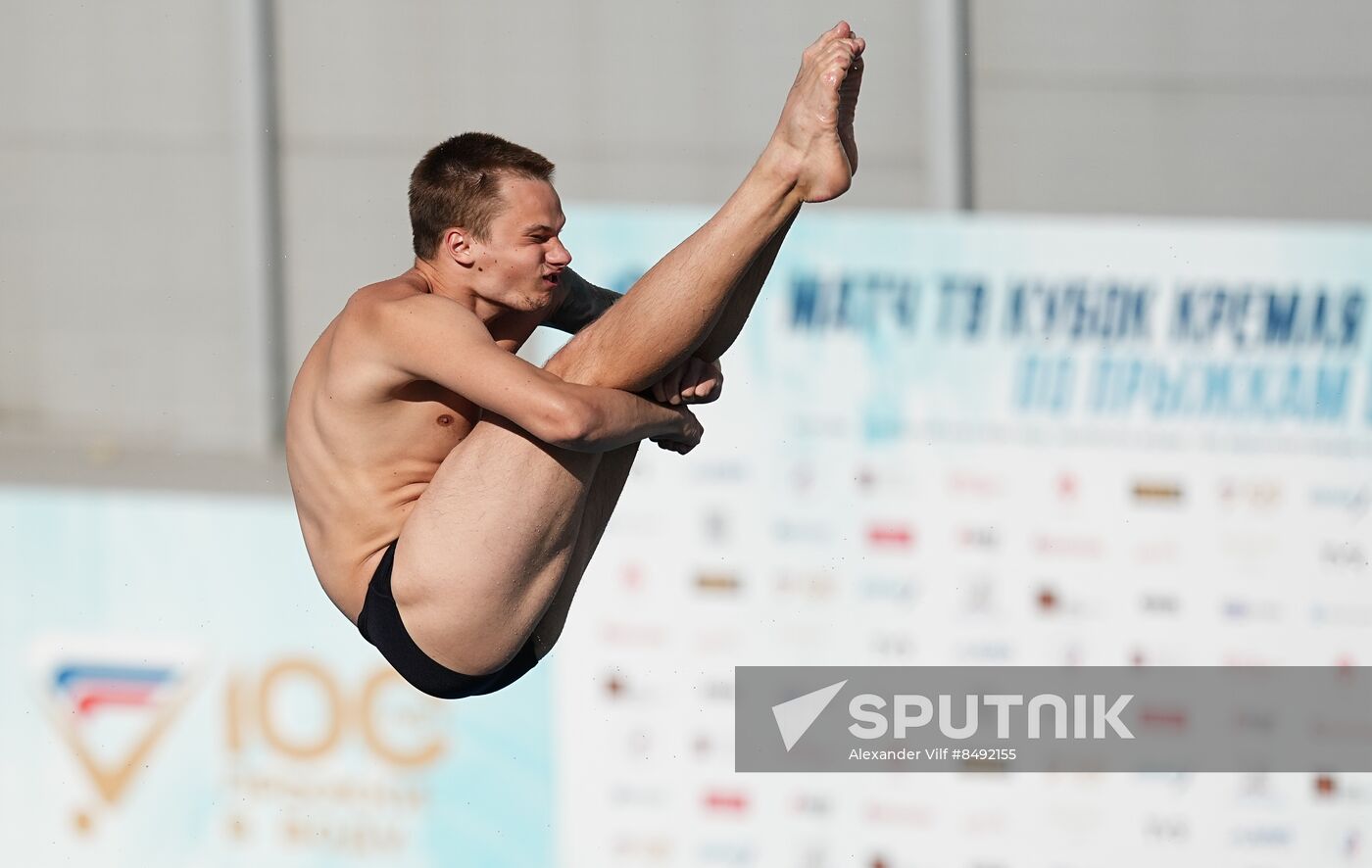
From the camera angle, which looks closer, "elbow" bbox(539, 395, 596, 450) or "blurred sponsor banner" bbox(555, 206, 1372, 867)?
"elbow" bbox(539, 395, 596, 450)

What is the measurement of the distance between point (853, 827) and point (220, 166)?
3.86 meters

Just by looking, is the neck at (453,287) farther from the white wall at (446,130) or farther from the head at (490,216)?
the white wall at (446,130)

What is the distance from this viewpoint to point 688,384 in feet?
12.1

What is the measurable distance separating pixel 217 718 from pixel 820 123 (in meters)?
4.40

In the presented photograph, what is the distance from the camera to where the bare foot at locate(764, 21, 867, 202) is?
11.2 feet

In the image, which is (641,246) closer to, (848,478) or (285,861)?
(848,478)

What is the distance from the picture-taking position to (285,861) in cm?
691

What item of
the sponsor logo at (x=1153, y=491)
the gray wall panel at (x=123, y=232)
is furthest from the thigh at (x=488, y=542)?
the gray wall panel at (x=123, y=232)

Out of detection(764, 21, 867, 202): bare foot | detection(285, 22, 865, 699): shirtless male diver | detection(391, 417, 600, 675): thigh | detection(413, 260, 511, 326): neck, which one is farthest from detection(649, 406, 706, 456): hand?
detection(764, 21, 867, 202): bare foot

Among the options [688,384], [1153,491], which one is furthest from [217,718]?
[688,384]

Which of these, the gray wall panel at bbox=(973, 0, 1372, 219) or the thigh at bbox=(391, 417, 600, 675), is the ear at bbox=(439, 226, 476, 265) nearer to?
the thigh at bbox=(391, 417, 600, 675)

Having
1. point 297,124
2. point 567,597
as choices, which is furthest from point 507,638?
point 297,124

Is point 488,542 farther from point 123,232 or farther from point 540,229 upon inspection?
point 123,232

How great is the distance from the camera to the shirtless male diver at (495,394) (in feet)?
11.2
